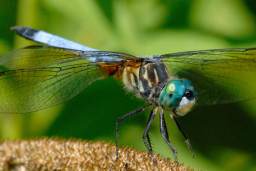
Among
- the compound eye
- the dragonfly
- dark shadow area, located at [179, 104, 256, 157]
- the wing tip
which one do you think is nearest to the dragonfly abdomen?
the dragonfly

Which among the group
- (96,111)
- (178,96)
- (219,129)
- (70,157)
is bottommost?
(219,129)

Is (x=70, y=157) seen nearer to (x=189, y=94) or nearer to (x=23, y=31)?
(x=189, y=94)

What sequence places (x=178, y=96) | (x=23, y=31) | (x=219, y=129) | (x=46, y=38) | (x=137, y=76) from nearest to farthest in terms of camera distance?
(x=178, y=96) < (x=137, y=76) < (x=23, y=31) < (x=46, y=38) < (x=219, y=129)

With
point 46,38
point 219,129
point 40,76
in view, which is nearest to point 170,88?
point 40,76

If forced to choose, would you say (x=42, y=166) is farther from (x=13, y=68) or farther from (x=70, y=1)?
(x=70, y=1)

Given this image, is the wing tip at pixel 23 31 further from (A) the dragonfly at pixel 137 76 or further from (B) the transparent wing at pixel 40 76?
(B) the transparent wing at pixel 40 76

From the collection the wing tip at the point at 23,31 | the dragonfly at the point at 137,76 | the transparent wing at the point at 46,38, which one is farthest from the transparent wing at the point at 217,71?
the wing tip at the point at 23,31

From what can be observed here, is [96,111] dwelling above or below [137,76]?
below
